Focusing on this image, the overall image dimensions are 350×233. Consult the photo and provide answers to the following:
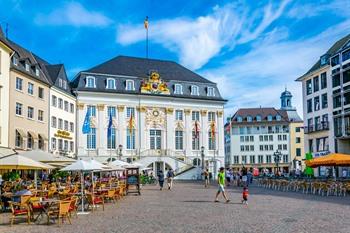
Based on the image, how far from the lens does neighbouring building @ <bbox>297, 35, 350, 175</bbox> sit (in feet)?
180

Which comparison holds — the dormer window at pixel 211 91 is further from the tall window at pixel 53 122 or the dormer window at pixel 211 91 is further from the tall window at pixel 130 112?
the tall window at pixel 53 122

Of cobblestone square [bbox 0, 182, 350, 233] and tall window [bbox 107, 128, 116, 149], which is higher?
tall window [bbox 107, 128, 116, 149]

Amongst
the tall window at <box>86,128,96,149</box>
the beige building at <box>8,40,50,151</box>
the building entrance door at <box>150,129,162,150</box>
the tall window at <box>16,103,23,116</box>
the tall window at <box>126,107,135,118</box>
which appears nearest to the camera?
the beige building at <box>8,40,50,151</box>

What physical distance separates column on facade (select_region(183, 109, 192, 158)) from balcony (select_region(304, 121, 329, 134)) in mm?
16386

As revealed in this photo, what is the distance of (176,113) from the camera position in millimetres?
68375

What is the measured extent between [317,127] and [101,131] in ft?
93.2

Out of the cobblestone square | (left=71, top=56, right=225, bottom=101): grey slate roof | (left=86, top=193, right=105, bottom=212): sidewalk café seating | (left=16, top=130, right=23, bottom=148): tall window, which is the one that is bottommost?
the cobblestone square

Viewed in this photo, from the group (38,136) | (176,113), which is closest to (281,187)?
(38,136)

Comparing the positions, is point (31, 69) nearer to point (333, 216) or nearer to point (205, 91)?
point (205, 91)

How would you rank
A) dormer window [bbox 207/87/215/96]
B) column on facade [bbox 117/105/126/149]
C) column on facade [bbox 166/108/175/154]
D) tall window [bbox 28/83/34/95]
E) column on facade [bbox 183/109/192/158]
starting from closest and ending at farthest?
1. tall window [bbox 28/83/34/95]
2. column on facade [bbox 117/105/126/149]
3. column on facade [bbox 166/108/175/154]
4. column on facade [bbox 183/109/192/158]
5. dormer window [bbox 207/87/215/96]

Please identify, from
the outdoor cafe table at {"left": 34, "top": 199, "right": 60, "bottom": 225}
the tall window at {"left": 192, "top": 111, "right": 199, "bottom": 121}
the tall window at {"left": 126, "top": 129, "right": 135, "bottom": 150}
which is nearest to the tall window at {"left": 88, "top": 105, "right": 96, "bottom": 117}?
the tall window at {"left": 126, "top": 129, "right": 135, "bottom": 150}

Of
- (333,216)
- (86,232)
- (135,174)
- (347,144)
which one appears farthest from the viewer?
(347,144)

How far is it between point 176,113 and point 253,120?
4770cm

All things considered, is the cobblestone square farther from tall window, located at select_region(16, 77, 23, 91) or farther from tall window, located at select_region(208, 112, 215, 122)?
tall window, located at select_region(208, 112, 215, 122)
